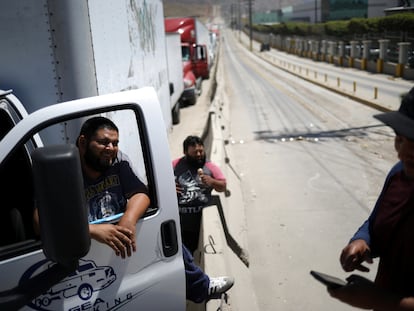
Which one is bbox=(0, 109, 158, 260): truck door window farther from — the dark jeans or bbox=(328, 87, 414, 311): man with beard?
the dark jeans

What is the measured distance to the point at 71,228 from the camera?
192cm

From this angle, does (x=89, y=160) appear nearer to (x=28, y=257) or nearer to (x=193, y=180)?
(x=28, y=257)

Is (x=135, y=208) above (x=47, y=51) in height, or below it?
below

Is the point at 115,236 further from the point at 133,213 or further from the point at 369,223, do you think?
the point at 369,223

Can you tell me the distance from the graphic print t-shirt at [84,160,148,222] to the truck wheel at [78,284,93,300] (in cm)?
37

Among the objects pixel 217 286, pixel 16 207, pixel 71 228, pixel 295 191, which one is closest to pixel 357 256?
pixel 71 228

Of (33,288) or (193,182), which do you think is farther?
(193,182)

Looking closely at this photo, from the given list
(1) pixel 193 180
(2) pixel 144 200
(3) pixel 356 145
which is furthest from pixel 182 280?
(3) pixel 356 145

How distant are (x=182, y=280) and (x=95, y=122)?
42.1 inches

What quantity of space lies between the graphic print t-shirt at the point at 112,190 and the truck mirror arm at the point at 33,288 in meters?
0.52

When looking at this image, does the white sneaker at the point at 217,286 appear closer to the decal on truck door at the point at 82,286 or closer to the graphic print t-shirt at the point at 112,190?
the decal on truck door at the point at 82,286

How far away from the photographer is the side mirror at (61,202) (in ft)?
5.99

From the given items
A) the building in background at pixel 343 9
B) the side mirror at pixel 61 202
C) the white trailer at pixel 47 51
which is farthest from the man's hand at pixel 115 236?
the building in background at pixel 343 9

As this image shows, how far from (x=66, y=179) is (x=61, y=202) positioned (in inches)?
3.7
